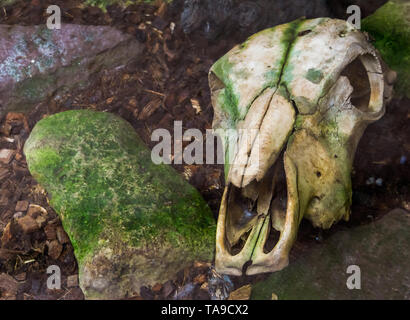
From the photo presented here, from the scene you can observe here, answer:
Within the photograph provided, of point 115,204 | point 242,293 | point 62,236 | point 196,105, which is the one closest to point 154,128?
point 196,105

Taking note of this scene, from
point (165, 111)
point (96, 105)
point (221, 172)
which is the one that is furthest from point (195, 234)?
point (96, 105)

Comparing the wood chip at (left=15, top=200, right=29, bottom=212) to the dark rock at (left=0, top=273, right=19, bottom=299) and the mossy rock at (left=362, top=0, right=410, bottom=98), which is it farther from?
the mossy rock at (left=362, top=0, right=410, bottom=98)

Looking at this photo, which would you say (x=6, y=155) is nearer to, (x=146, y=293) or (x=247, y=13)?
(x=146, y=293)

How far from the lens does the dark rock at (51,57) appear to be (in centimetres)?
344

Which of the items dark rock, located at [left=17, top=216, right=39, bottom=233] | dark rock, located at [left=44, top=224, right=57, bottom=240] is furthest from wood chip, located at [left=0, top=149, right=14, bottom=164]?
dark rock, located at [left=44, top=224, right=57, bottom=240]

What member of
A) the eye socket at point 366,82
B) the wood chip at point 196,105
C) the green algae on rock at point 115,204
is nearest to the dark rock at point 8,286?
the green algae on rock at point 115,204

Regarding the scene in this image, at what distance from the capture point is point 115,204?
2707 millimetres

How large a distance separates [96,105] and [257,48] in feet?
4.44

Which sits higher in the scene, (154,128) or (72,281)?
(154,128)

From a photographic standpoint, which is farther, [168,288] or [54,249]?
[54,249]

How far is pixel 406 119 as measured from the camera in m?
2.86

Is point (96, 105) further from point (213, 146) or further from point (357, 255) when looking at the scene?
point (357, 255)

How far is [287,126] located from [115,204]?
111 centimetres

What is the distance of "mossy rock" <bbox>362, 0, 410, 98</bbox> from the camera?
9.66 feet
